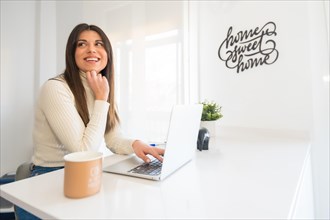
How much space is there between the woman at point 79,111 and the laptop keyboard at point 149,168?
0.10 ft

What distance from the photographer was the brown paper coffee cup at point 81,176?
1.65ft

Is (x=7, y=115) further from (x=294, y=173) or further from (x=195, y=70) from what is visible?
(x=294, y=173)

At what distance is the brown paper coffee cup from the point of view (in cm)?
50

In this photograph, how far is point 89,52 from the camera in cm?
111

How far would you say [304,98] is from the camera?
4.95 ft

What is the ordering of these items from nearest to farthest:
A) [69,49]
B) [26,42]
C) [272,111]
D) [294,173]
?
1. [294,173]
2. [69,49]
3. [272,111]
4. [26,42]

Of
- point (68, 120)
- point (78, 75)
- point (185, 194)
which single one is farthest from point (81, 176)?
point (78, 75)

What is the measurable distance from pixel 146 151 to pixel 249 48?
132 centimetres

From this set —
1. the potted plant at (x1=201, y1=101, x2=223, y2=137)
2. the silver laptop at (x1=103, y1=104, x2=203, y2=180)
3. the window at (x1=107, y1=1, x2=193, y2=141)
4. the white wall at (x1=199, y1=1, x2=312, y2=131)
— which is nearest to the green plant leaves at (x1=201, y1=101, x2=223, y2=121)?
the potted plant at (x1=201, y1=101, x2=223, y2=137)

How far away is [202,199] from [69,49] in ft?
3.23

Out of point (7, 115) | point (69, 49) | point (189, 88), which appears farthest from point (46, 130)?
point (7, 115)

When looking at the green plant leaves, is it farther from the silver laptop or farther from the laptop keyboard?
the laptop keyboard

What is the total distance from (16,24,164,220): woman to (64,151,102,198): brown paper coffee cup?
0.32 m

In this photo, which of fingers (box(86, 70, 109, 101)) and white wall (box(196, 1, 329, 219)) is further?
white wall (box(196, 1, 329, 219))
